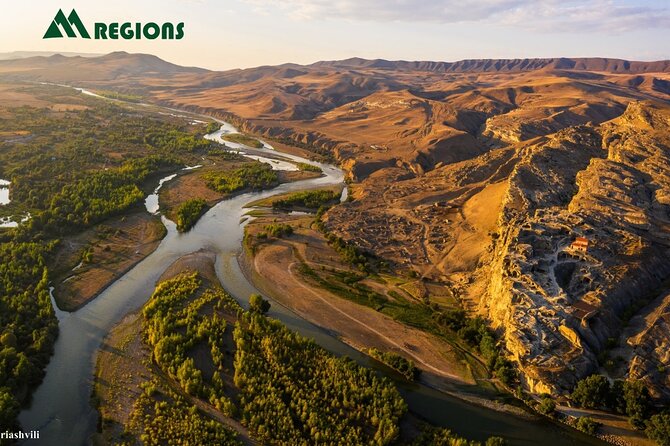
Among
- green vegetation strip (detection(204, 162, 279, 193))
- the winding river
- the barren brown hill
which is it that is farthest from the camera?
green vegetation strip (detection(204, 162, 279, 193))

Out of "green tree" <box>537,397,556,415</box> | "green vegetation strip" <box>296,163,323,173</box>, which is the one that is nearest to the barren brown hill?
"green tree" <box>537,397,556,415</box>

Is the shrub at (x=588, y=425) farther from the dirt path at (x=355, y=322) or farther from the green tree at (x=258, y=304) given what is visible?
the green tree at (x=258, y=304)

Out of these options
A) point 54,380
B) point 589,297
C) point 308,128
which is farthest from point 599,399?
point 308,128

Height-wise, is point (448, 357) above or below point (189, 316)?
below

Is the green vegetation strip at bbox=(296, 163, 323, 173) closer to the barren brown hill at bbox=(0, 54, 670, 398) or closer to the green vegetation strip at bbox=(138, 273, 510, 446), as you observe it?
the barren brown hill at bbox=(0, 54, 670, 398)

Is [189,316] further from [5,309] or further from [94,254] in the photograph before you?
[94,254]

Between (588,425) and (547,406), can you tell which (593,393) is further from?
(547,406)
